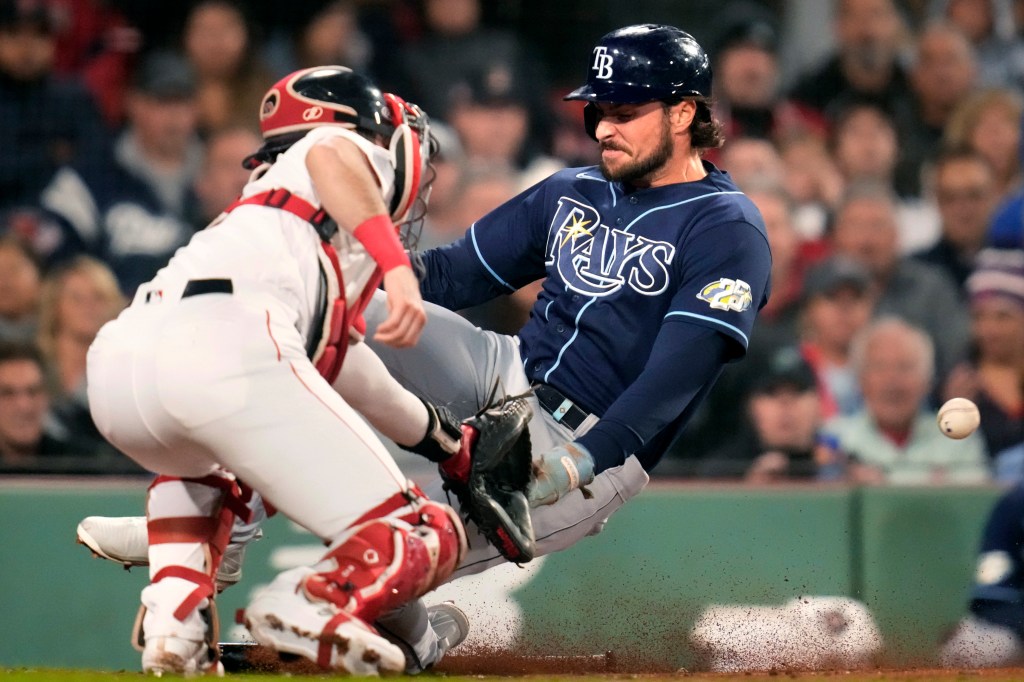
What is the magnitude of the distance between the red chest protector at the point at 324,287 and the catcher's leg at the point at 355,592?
47cm

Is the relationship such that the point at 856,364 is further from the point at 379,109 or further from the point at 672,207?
the point at 379,109

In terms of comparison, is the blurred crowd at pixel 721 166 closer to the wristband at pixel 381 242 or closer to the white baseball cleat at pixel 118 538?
the white baseball cleat at pixel 118 538

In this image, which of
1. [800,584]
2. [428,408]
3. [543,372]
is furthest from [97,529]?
[800,584]

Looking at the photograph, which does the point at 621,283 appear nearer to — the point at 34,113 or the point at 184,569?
the point at 184,569

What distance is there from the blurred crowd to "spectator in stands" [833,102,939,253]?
1cm

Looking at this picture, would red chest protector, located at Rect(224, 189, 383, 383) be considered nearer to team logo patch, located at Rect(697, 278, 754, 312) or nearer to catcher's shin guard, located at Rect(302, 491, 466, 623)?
catcher's shin guard, located at Rect(302, 491, 466, 623)

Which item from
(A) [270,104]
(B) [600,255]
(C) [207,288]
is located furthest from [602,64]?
(C) [207,288]

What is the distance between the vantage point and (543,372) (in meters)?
4.62

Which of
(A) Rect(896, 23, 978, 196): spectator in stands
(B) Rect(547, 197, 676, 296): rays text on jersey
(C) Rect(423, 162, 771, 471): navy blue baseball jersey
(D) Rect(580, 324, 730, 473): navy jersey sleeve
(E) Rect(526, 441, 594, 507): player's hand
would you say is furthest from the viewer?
(A) Rect(896, 23, 978, 196): spectator in stands

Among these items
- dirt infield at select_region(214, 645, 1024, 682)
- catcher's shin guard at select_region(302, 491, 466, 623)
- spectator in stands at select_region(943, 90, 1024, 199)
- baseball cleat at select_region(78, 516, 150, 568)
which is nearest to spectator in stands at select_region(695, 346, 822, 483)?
spectator in stands at select_region(943, 90, 1024, 199)

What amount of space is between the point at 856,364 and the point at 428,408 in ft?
13.6

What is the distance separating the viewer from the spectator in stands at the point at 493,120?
795 centimetres

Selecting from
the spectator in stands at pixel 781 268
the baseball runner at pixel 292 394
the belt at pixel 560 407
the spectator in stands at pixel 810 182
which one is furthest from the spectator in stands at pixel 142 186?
the baseball runner at pixel 292 394

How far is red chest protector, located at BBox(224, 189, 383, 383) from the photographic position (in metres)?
3.58
